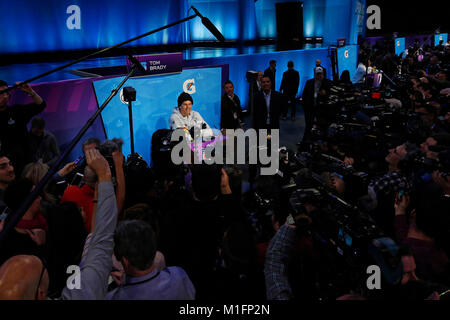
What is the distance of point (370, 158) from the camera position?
10.3 feet

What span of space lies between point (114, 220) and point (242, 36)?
10083 millimetres

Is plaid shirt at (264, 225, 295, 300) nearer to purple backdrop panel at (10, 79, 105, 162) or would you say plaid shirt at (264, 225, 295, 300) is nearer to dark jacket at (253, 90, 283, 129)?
Result: dark jacket at (253, 90, 283, 129)

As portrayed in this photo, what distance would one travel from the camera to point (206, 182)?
217 cm

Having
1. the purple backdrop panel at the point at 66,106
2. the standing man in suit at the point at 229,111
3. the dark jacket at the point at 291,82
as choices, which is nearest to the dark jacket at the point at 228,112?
the standing man in suit at the point at 229,111

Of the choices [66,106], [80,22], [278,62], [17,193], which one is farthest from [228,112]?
[80,22]

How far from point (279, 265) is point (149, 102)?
13.6 feet

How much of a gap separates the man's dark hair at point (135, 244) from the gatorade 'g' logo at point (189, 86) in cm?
441

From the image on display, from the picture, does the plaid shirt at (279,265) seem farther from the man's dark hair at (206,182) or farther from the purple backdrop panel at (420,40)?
the purple backdrop panel at (420,40)

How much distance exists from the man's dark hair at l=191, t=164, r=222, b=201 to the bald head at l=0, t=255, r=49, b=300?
1.10m

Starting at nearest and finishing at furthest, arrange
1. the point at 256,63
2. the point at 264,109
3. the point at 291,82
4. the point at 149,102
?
the point at 264,109, the point at 149,102, the point at 291,82, the point at 256,63

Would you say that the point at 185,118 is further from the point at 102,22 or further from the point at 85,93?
the point at 102,22

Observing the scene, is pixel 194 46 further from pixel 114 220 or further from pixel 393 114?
pixel 114 220

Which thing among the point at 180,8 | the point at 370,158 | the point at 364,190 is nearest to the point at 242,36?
the point at 180,8

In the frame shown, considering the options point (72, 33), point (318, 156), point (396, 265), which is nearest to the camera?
point (396, 265)
